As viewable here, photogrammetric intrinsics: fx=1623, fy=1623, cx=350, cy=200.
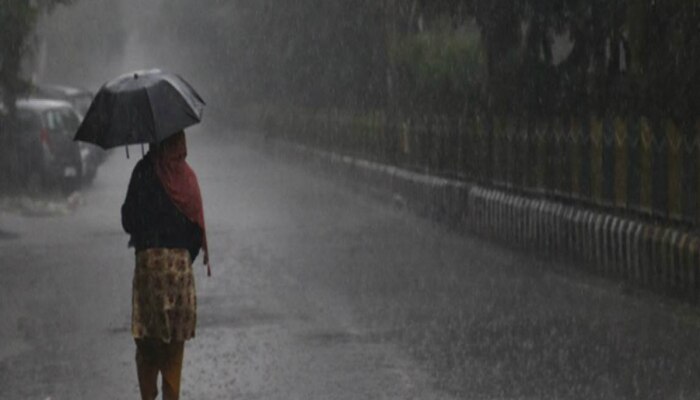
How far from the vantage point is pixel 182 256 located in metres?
8.18

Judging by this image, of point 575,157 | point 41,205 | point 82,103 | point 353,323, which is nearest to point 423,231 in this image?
point 575,157

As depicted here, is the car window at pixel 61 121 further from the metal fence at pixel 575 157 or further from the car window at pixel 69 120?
the metal fence at pixel 575 157

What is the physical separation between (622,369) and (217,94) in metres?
66.1

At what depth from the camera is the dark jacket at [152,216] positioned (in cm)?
813

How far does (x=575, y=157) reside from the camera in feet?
56.7

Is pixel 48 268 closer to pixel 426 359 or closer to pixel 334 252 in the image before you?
pixel 334 252

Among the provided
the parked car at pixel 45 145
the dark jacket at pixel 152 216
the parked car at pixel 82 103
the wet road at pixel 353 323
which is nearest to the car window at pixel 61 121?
the parked car at pixel 45 145

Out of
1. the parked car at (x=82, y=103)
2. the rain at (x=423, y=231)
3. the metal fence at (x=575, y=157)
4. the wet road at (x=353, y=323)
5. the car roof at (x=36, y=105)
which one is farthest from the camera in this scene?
the parked car at (x=82, y=103)

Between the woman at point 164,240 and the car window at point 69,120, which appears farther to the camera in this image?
the car window at point 69,120

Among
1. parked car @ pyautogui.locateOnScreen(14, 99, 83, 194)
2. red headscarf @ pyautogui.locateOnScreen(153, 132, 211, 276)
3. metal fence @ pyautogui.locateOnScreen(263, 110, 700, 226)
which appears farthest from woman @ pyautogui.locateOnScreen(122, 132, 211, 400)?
parked car @ pyautogui.locateOnScreen(14, 99, 83, 194)

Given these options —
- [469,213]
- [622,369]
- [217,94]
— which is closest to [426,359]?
[622,369]

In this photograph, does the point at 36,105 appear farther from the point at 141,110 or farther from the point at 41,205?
the point at 141,110

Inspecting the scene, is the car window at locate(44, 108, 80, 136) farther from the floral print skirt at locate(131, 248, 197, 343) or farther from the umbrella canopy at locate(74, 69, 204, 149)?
the floral print skirt at locate(131, 248, 197, 343)

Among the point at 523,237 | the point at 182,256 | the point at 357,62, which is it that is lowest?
the point at 357,62
